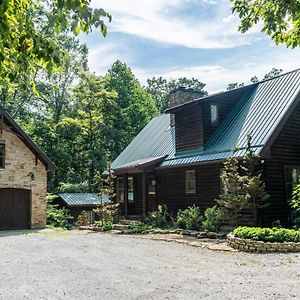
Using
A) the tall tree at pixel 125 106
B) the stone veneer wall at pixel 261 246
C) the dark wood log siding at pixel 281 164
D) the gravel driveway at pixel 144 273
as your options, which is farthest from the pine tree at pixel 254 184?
the tall tree at pixel 125 106

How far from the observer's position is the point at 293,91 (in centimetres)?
1728

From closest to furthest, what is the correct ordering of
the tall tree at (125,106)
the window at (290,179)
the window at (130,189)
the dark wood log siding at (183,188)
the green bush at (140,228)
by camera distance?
1. the window at (290,179)
2. the dark wood log siding at (183,188)
3. the green bush at (140,228)
4. the window at (130,189)
5. the tall tree at (125,106)

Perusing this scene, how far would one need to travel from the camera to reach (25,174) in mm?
23344

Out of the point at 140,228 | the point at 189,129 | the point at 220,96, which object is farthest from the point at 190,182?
the point at 220,96

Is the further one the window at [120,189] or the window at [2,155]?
the window at [120,189]

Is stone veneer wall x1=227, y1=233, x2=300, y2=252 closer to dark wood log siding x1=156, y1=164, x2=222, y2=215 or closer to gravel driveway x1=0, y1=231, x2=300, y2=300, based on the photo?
gravel driveway x1=0, y1=231, x2=300, y2=300

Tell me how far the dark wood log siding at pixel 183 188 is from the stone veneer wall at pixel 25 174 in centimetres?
719

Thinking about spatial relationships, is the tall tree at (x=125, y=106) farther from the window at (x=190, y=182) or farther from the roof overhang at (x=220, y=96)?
the window at (x=190, y=182)

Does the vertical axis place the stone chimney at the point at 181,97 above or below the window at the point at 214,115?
above

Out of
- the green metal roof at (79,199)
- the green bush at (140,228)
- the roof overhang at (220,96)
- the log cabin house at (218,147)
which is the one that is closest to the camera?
the log cabin house at (218,147)

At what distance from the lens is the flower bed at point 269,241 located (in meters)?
11.4

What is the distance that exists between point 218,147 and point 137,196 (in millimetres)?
7615

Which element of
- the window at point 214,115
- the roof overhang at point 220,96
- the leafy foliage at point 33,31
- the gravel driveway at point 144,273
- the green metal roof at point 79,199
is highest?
the roof overhang at point 220,96

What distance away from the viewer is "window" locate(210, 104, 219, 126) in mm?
19587
